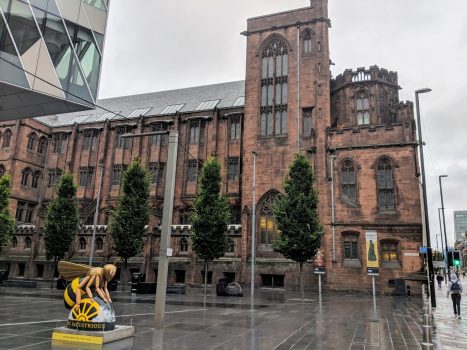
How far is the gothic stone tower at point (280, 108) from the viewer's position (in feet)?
107

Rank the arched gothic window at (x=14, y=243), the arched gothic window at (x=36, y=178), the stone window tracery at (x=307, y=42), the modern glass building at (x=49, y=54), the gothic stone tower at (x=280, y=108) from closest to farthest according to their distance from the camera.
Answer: the modern glass building at (x=49, y=54) < the gothic stone tower at (x=280, y=108) < the stone window tracery at (x=307, y=42) < the arched gothic window at (x=14, y=243) < the arched gothic window at (x=36, y=178)

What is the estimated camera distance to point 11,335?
9.64 metres

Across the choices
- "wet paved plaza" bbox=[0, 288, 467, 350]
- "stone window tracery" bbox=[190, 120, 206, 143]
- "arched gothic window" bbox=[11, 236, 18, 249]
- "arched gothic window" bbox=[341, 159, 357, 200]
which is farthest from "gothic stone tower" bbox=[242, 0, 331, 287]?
"arched gothic window" bbox=[11, 236, 18, 249]

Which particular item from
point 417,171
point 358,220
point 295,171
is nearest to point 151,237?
point 295,171

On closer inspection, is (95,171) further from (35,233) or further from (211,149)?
(211,149)

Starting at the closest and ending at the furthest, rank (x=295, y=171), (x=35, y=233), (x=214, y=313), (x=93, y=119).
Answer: (x=214, y=313)
(x=295, y=171)
(x=35, y=233)
(x=93, y=119)

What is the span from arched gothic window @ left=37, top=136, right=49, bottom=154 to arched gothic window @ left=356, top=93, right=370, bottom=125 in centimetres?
3903

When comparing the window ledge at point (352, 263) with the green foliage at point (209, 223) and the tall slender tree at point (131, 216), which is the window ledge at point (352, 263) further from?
the tall slender tree at point (131, 216)

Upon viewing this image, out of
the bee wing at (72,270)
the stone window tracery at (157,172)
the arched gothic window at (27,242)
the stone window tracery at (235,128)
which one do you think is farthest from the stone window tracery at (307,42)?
the arched gothic window at (27,242)

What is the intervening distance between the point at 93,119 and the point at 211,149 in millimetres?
21066

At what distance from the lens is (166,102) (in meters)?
50.0

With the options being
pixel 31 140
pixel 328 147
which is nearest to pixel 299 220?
pixel 328 147

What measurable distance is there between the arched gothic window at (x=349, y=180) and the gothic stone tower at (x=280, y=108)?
66.0 inches

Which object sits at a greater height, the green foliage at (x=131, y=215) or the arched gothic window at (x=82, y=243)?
the green foliage at (x=131, y=215)
